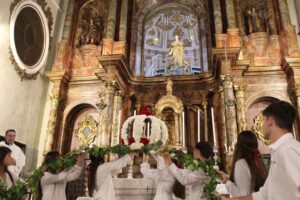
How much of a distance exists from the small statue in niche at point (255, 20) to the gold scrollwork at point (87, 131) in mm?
7183

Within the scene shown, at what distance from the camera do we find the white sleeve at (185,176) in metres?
3.16

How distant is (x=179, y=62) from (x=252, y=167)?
8.28m

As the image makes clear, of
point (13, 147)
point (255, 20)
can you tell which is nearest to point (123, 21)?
point (255, 20)

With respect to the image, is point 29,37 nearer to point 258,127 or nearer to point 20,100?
point 20,100

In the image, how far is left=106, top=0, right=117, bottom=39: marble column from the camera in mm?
10555

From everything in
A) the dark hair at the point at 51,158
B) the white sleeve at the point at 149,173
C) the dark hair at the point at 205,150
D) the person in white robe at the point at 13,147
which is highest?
the person in white robe at the point at 13,147

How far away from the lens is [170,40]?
40.9 feet

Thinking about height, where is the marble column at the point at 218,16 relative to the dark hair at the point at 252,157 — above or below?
above

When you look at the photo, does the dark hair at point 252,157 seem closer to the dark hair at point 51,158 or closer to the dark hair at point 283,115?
the dark hair at point 283,115

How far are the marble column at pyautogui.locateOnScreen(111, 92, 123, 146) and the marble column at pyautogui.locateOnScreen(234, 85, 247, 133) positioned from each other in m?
3.90

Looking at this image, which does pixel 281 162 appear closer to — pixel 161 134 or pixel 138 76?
pixel 161 134

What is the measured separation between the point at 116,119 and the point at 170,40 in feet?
17.2

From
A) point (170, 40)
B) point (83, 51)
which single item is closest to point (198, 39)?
point (170, 40)

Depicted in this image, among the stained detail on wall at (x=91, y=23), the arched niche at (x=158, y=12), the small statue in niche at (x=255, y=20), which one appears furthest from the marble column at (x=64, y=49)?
the small statue in niche at (x=255, y=20)
